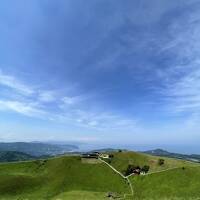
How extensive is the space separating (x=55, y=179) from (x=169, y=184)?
56.1m

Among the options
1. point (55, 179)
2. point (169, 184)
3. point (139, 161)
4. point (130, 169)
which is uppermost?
point (139, 161)

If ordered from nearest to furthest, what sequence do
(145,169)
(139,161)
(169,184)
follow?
(169,184) < (145,169) < (139,161)

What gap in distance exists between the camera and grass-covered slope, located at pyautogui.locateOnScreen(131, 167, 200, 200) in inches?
4483

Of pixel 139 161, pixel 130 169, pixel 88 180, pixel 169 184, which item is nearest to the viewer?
pixel 169 184

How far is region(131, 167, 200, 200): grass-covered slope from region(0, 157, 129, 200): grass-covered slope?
27.6ft

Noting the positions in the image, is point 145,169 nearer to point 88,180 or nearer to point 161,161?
point 161,161

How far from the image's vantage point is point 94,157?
17225 cm

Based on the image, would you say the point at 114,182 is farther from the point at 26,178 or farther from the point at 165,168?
the point at 26,178

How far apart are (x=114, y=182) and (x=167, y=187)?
27.2 meters

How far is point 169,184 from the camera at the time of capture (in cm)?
12525

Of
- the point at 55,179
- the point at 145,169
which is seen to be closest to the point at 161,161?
the point at 145,169

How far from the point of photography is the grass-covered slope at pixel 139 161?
488 feet

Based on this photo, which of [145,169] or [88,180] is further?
[145,169]

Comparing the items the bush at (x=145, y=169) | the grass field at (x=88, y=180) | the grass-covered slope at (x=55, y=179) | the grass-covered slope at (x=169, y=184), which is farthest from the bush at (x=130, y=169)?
the grass-covered slope at (x=169, y=184)
